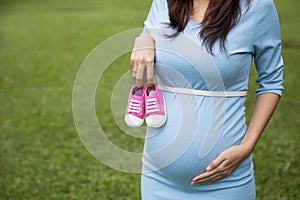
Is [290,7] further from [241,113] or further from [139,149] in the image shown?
[241,113]

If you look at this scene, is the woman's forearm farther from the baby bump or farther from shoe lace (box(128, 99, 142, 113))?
shoe lace (box(128, 99, 142, 113))

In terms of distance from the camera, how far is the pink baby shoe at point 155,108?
62.9 inches

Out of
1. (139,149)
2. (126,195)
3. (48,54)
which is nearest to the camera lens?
(126,195)

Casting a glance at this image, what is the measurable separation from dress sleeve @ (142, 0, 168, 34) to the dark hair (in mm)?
61

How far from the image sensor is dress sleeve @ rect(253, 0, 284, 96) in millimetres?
1582

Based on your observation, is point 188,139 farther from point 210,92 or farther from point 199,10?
point 199,10

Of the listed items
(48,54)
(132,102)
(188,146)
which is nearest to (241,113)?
(188,146)

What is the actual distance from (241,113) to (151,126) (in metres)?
0.29

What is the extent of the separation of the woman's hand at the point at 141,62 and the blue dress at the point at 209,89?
54 mm

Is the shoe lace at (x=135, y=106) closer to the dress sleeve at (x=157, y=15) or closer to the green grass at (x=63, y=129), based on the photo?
the dress sleeve at (x=157, y=15)

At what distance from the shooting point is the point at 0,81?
7449mm

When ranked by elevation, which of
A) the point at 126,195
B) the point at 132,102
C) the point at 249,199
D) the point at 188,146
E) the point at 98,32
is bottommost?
the point at 98,32

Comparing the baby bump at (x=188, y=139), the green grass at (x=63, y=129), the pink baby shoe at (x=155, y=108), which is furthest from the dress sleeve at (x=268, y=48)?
the green grass at (x=63, y=129)

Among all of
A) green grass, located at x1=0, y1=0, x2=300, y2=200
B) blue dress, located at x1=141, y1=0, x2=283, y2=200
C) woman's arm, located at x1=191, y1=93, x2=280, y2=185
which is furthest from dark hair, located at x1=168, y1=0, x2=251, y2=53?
green grass, located at x1=0, y1=0, x2=300, y2=200
